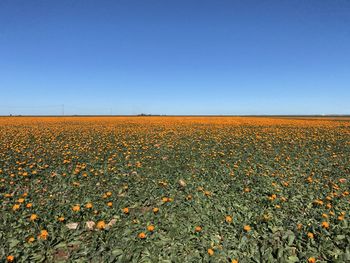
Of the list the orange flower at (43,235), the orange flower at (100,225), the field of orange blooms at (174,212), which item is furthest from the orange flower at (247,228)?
the orange flower at (43,235)

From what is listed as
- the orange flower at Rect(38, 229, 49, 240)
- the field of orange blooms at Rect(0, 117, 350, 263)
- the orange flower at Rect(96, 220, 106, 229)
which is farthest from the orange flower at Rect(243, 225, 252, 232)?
the orange flower at Rect(38, 229, 49, 240)

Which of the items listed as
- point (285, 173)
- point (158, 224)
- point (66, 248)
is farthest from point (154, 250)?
point (285, 173)

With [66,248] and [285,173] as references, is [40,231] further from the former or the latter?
[285,173]

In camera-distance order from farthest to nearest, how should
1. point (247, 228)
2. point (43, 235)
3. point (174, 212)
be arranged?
point (174, 212)
point (247, 228)
point (43, 235)

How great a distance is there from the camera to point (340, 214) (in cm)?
422

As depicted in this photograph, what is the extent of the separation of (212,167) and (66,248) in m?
5.07

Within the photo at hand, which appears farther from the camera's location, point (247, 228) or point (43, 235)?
point (247, 228)

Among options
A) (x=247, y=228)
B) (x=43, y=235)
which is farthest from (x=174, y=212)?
(x=43, y=235)

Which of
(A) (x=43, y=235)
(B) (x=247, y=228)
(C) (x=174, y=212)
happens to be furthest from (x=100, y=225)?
(B) (x=247, y=228)

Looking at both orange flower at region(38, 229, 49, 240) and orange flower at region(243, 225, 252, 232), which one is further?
orange flower at region(243, 225, 252, 232)

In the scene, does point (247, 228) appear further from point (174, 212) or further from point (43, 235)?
point (43, 235)

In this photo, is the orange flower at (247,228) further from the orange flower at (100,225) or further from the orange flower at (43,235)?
the orange flower at (43,235)

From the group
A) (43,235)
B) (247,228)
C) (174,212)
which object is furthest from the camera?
(174,212)

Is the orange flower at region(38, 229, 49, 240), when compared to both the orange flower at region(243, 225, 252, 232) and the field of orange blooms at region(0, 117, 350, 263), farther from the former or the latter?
the orange flower at region(243, 225, 252, 232)
